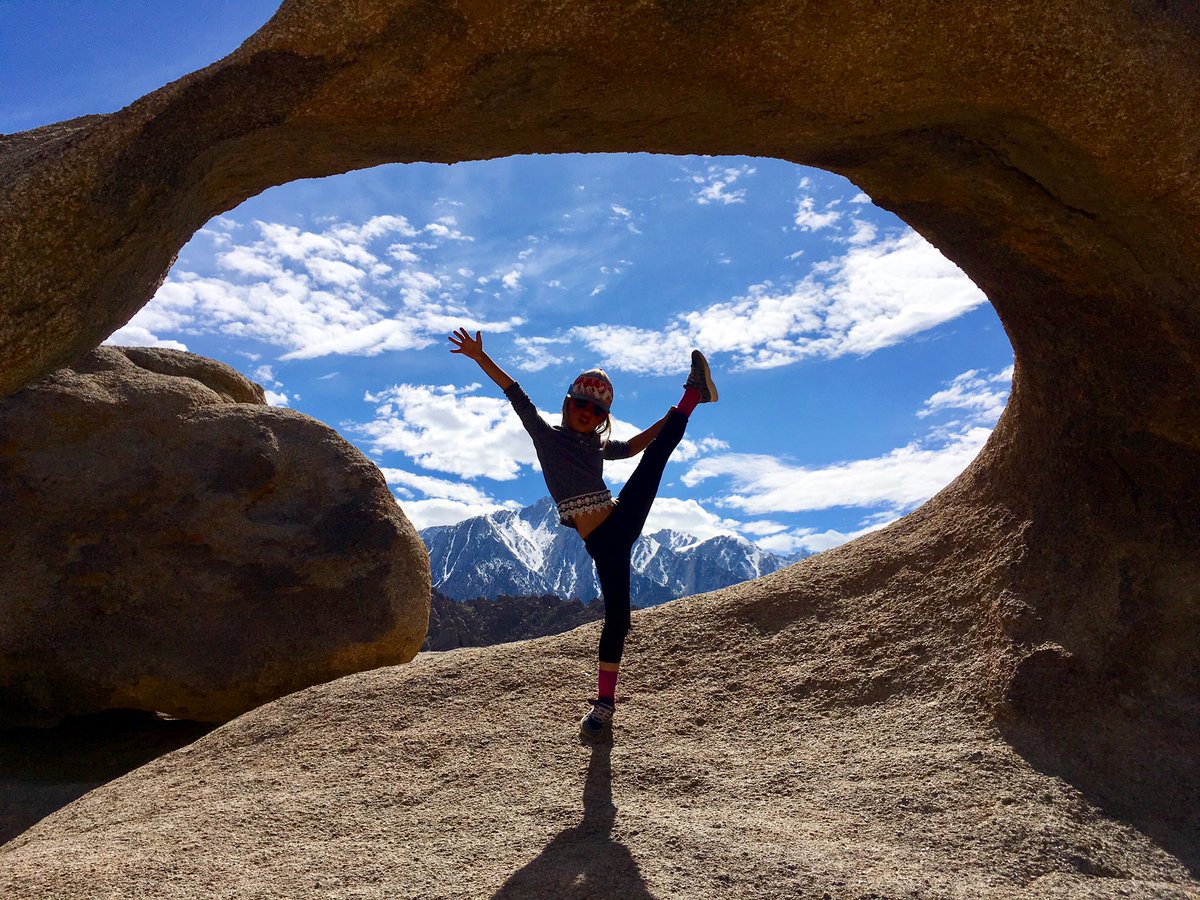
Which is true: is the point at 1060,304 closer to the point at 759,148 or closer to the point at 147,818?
the point at 759,148

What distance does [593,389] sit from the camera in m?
5.19

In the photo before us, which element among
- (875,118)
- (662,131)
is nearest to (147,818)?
(662,131)

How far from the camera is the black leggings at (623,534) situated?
4.88 m

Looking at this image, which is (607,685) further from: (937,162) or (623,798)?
(937,162)

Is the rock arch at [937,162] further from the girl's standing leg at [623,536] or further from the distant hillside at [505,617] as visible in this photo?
the distant hillside at [505,617]

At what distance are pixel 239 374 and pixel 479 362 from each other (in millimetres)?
6594

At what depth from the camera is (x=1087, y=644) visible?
16.3 feet

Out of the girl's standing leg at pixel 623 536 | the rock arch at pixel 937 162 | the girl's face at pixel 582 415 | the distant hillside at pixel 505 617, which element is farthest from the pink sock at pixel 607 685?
the distant hillside at pixel 505 617

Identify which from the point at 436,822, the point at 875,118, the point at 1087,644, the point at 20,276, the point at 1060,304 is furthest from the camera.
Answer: the point at 1060,304

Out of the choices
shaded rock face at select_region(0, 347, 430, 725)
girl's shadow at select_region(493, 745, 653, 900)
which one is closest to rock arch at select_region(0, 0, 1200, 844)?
girl's shadow at select_region(493, 745, 653, 900)

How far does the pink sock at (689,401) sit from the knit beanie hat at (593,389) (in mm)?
456

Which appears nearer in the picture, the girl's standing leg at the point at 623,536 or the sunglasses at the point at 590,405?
the girl's standing leg at the point at 623,536

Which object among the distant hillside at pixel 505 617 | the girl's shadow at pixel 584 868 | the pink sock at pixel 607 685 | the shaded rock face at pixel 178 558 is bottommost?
the distant hillside at pixel 505 617

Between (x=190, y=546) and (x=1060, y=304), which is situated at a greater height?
(x=1060, y=304)
